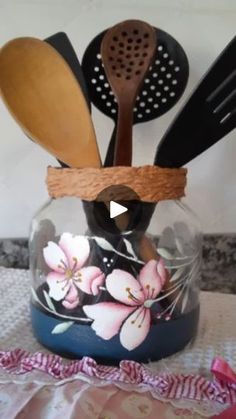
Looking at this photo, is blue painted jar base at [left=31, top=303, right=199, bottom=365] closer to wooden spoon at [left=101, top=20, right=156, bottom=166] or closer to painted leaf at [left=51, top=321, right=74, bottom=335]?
painted leaf at [left=51, top=321, right=74, bottom=335]

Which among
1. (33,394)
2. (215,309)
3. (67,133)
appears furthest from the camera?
(215,309)

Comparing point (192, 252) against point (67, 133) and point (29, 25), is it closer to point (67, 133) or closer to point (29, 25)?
point (67, 133)

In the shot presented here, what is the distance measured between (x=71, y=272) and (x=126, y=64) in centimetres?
22

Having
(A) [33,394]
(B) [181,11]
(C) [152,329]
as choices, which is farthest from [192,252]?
(B) [181,11]

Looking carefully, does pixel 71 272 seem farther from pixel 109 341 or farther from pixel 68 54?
pixel 68 54

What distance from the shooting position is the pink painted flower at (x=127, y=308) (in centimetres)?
41

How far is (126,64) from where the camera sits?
473 millimetres

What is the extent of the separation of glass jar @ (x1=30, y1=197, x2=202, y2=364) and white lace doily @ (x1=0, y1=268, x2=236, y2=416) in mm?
16

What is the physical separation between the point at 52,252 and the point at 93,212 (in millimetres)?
56

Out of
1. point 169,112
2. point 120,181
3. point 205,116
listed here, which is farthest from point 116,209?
point 169,112

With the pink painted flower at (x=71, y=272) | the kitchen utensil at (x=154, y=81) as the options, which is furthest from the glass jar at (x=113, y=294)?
the kitchen utensil at (x=154, y=81)

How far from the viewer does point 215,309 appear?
58 cm

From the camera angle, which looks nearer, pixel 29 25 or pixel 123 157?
pixel 123 157

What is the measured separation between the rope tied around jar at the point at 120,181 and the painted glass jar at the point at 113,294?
0.02m
